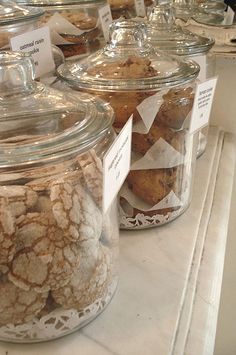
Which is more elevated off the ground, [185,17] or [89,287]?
[185,17]

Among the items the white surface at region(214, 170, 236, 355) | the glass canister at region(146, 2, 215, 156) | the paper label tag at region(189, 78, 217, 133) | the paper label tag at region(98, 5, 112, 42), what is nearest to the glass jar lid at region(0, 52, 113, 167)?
the paper label tag at region(189, 78, 217, 133)

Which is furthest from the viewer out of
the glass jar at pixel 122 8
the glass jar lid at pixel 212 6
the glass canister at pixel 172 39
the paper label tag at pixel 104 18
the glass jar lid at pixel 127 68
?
the glass jar lid at pixel 212 6

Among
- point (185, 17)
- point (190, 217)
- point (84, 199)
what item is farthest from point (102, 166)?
point (185, 17)

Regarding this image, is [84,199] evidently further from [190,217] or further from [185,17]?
[185,17]

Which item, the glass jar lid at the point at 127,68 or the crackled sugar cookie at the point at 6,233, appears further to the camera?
the glass jar lid at the point at 127,68

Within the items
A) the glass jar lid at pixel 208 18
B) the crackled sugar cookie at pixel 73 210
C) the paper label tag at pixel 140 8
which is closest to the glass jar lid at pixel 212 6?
the glass jar lid at pixel 208 18

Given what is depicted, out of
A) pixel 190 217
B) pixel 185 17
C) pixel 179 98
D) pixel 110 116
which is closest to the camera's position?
pixel 110 116

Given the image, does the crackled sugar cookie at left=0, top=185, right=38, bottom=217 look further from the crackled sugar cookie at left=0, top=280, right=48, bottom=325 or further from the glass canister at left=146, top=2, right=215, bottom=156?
the glass canister at left=146, top=2, right=215, bottom=156

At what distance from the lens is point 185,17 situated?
1.24 metres

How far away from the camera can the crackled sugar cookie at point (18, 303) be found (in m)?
0.47

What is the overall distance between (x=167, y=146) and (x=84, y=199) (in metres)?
0.25

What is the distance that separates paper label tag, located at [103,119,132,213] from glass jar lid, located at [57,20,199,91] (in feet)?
0.38

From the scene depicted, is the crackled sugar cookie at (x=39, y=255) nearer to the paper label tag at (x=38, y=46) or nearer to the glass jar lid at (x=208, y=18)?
the paper label tag at (x=38, y=46)

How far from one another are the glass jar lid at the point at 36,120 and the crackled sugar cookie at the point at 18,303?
0.45ft
